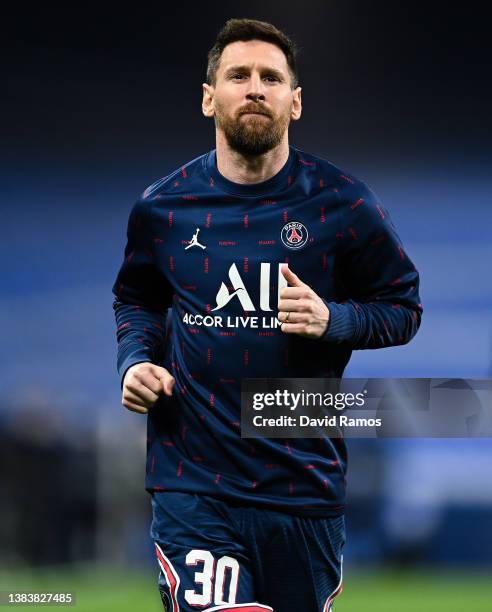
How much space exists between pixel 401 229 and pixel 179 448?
3.01 m

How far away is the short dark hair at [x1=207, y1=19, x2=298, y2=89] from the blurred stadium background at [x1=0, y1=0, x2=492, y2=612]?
215cm

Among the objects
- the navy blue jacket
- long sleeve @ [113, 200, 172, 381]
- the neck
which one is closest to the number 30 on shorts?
the navy blue jacket

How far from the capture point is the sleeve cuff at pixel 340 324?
2527 millimetres

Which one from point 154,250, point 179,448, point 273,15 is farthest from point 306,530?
point 273,15

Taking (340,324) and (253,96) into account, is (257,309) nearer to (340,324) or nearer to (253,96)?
(340,324)

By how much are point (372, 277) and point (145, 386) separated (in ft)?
2.09

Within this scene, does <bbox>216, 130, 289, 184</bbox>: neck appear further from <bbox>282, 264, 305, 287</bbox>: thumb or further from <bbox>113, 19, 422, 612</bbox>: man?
<bbox>282, 264, 305, 287</bbox>: thumb

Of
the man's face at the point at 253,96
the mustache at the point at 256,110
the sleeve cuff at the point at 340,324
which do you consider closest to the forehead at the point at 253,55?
the man's face at the point at 253,96

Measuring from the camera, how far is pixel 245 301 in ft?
8.52

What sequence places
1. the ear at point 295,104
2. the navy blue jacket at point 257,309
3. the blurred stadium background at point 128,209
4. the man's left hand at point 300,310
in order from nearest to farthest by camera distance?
the man's left hand at point 300,310 < the navy blue jacket at point 257,309 < the ear at point 295,104 < the blurred stadium background at point 128,209

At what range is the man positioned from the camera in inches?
99.9

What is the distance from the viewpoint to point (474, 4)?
5.12 metres

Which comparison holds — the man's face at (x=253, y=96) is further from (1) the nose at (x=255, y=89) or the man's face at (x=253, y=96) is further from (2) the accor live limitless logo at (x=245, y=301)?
(2) the accor live limitless logo at (x=245, y=301)

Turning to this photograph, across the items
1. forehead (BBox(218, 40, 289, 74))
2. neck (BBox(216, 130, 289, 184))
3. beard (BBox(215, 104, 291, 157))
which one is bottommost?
neck (BBox(216, 130, 289, 184))
